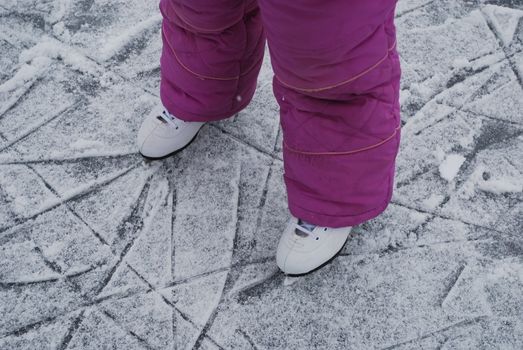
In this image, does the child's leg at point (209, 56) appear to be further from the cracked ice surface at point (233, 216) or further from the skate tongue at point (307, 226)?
the skate tongue at point (307, 226)

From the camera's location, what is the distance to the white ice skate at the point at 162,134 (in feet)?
3.74

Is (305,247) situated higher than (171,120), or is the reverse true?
(171,120)

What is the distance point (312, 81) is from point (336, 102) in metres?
0.08

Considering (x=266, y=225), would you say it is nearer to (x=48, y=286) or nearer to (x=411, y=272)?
(x=411, y=272)

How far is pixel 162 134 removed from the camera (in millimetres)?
1137

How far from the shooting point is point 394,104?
2.94ft

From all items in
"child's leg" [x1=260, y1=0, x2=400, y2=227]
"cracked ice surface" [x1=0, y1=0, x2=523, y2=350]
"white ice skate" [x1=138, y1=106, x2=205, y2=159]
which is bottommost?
"cracked ice surface" [x1=0, y1=0, x2=523, y2=350]

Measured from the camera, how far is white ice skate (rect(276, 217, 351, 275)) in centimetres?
98

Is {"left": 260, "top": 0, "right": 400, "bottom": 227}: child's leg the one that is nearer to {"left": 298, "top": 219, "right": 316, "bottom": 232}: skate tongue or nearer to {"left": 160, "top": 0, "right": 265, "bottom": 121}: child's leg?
{"left": 298, "top": 219, "right": 316, "bottom": 232}: skate tongue

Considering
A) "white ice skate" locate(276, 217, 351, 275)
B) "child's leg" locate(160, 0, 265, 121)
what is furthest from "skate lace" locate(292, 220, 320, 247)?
"child's leg" locate(160, 0, 265, 121)

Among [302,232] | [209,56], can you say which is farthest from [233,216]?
[209,56]

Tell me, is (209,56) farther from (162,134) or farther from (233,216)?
(233,216)

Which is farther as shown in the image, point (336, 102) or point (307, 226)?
point (307, 226)

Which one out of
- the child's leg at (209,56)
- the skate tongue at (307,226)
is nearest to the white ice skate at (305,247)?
the skate tongue at (307,226)
